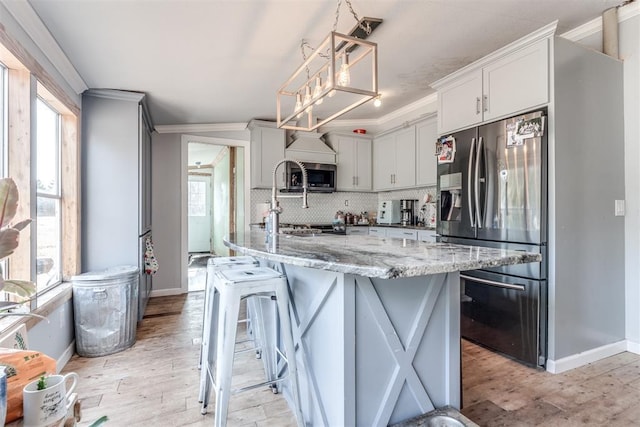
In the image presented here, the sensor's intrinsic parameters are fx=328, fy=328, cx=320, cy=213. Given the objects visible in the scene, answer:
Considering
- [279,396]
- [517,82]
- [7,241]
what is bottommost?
[279,396]

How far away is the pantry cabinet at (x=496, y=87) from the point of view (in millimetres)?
2318

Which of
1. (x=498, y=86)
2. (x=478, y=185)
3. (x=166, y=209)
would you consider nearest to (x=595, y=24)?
(x=498, y=86)

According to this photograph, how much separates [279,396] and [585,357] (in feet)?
7.34

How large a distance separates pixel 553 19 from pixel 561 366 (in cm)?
249

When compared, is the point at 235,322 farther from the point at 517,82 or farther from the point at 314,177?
the point at 314,177

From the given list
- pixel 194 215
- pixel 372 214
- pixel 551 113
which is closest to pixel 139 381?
pixel 551 113

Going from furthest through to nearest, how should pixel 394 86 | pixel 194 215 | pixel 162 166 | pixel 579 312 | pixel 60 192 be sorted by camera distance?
pixel 194 215
pixel 162 166
pixel 394 86
pixel 60 192
pixel 579 312

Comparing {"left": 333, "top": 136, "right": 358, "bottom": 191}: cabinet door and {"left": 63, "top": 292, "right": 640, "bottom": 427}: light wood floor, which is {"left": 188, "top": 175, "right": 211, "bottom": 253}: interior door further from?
{"left": 63, "top": 292, "right": 640, "bottom": 427}: light wood floor

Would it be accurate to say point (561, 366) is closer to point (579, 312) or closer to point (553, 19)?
point (579, 312)

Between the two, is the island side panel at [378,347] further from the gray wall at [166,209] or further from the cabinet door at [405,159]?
the gray wall at [166,209]

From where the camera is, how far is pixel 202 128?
14.8 ft

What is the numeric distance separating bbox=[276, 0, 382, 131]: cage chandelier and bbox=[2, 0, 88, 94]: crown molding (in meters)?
1.48

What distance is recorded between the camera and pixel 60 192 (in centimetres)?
271

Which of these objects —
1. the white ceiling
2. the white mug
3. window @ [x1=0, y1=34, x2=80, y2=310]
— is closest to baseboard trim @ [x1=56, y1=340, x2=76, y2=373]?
window @ [x1=0, y1=34, x2=80, y2=310]
